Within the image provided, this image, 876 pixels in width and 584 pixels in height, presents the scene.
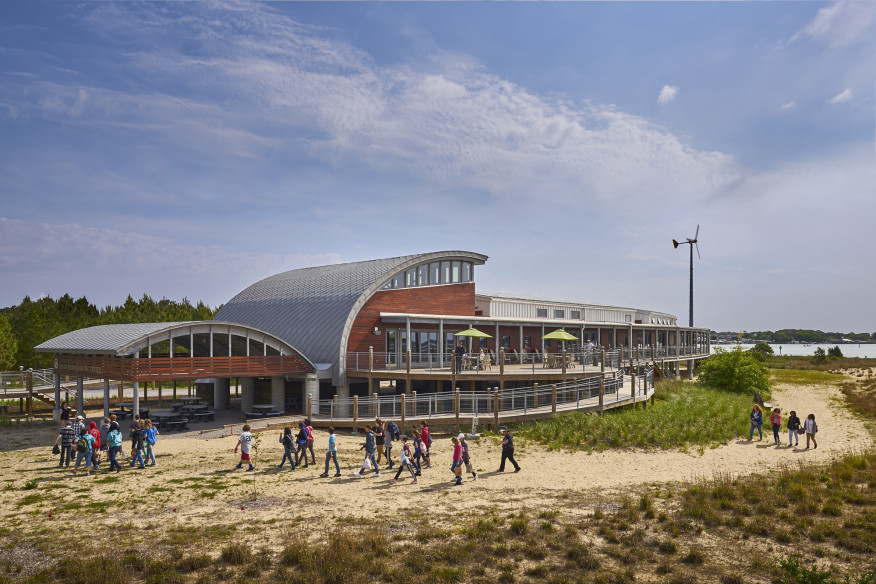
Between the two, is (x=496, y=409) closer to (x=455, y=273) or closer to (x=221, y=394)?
(x=455, y=273)

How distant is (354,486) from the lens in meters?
18.5

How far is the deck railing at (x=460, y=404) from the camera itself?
28219 millimetres

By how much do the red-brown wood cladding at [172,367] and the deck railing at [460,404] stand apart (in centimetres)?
292

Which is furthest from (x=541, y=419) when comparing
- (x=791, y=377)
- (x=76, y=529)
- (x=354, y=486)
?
(x=791, y=377)

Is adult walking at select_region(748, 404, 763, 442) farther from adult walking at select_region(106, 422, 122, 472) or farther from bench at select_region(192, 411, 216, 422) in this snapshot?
bench at select_region(192, 411, 216, 422)

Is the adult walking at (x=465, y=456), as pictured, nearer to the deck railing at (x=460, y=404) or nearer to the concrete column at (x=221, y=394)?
the deck railing at (x=460, y=404)

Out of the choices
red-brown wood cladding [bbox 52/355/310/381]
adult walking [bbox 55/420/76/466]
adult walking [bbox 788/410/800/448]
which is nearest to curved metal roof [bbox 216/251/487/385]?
red-brown wood cladding [bbox 52/355/310/381]

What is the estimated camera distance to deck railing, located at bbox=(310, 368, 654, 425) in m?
28.2

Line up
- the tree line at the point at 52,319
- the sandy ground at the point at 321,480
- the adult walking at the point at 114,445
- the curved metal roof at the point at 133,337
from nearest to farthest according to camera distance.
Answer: the sandy ground at the point at 321,480 → the adult walking at the point at 114,445 → the curved metal roof at the point at 133,337 → the tree line at the point at 52,319

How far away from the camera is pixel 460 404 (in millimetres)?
28656

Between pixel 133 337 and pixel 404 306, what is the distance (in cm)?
1535

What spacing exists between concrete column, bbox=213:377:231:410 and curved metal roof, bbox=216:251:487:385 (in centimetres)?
433

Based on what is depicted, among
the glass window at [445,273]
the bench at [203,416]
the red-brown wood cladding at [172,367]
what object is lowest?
the bench at [203,416]

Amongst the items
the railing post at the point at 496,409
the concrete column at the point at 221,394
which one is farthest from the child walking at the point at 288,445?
the concrete column at the point at 221,394
